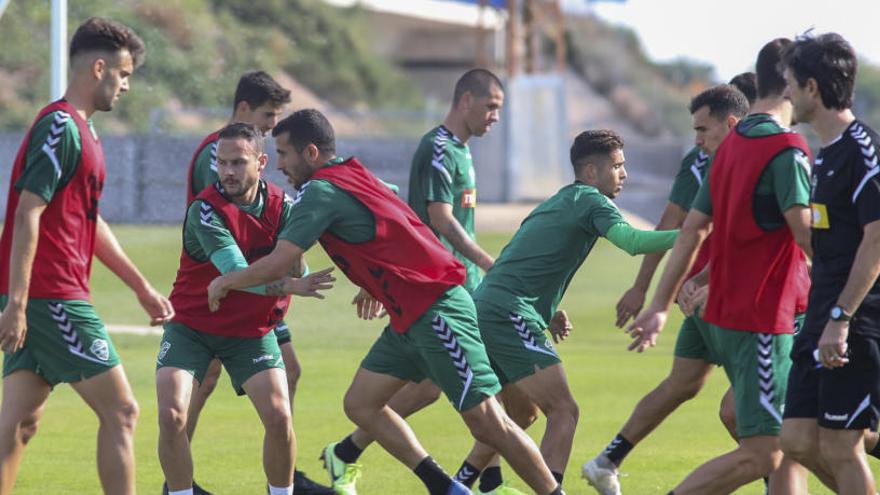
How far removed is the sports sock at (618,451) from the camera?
8414 millimetres

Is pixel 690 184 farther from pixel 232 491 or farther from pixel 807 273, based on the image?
pixel 232 491

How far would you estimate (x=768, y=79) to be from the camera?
681 cm

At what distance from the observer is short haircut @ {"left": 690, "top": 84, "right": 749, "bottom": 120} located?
8.34m

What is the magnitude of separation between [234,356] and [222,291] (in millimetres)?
724

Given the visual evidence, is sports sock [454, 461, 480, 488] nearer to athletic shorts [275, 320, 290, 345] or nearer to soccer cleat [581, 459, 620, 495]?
soccer cleat [581, 459, 620, 495]

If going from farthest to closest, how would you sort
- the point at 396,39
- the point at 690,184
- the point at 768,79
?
1. the point at 396,39
2. the point at 690,184
3. the point at 768,79

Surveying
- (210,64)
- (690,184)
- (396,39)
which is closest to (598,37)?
(396,39)

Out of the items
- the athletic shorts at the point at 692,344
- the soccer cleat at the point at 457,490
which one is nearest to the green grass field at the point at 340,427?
the athletic shorts at the point at 692,344

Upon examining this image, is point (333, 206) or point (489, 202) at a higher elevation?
point (333, 206)

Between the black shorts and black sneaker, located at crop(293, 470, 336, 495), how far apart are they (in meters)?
3.37

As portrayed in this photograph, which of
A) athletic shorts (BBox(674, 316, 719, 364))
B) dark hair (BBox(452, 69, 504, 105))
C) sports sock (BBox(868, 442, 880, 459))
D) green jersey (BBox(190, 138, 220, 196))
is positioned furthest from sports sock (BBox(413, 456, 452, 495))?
dark hair (BBox(452, 69, 504, 105))

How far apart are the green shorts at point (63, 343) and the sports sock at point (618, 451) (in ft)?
9.87

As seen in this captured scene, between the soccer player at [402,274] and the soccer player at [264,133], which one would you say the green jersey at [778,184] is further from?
the soccer player at [264,133]

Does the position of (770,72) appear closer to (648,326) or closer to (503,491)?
(648,326)
